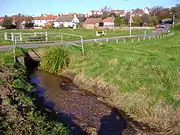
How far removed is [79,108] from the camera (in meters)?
17.9

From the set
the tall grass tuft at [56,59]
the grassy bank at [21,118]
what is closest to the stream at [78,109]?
the grassy bank at [21,118]

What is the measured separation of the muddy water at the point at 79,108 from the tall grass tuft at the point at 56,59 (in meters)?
2.60

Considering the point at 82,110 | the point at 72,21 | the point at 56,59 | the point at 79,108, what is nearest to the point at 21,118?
the point at 82,110

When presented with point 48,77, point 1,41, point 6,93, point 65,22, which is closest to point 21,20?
point 65,22

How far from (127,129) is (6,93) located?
641 cm

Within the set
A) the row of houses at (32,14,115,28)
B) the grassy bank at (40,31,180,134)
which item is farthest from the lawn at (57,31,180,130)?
the row of houses at (32,14,115,28)

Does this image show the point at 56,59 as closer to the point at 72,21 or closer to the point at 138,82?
the point at 138,82

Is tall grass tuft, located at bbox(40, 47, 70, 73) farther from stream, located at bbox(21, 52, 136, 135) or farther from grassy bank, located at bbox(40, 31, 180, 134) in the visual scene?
stream, located at bbox(21, 52, 136, 135)

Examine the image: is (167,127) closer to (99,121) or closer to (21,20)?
(99,121)

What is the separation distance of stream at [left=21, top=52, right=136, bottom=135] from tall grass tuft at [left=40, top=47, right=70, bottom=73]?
216 centimetres

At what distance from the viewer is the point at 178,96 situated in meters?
16.5

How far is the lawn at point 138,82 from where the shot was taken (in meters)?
15.9

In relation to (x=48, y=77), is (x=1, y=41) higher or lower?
higher

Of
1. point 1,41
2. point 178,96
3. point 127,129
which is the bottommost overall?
point 127,129
